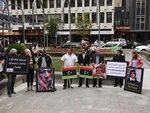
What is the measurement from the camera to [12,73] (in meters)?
9.24

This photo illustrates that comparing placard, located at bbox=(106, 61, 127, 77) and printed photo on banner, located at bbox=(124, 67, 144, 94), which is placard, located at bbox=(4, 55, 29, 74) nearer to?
placard, located at bbox=(106, 61, 127, 77)

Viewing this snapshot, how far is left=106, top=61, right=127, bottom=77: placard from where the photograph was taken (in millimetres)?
9992

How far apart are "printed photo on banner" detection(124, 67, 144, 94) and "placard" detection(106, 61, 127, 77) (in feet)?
1.16

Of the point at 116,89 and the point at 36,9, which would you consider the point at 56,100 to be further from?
the point at 36,9

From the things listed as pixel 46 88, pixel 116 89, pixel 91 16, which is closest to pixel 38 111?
pixel 46 88

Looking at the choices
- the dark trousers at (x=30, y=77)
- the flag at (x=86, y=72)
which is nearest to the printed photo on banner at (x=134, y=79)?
the flag at (x=86, y=72)

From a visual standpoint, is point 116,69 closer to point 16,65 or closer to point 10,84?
point 16,65

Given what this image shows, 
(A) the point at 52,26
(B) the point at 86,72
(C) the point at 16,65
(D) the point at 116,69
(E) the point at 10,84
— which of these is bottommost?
(E) the point at 10,84

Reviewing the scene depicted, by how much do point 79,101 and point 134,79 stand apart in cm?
255

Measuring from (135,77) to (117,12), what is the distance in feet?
161

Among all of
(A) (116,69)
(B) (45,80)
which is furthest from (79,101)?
(A) (116,69)

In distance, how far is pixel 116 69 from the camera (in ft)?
33.3

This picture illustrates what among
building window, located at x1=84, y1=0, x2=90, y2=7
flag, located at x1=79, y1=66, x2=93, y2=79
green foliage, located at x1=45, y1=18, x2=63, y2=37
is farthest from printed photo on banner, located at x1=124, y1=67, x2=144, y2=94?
building window, located at x1=84, y1=0, x2=90, y2=7

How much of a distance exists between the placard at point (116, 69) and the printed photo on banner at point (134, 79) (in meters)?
0.35
